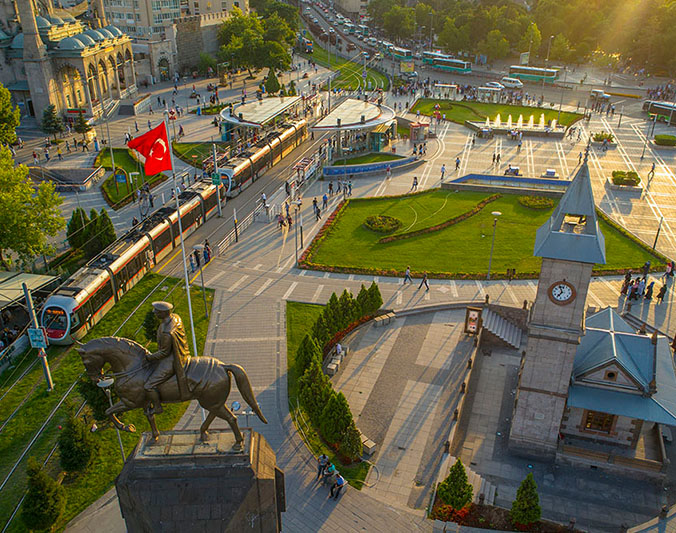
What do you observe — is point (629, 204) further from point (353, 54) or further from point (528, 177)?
point (353, 54)

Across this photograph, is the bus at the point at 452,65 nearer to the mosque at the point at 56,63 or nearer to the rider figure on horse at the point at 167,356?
the mosque at the point at 56,63

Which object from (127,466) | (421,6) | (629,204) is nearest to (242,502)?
(127,466)

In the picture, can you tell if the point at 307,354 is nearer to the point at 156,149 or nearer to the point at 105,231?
the point at 156,149

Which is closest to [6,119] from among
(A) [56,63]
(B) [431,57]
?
(A) [56,63]

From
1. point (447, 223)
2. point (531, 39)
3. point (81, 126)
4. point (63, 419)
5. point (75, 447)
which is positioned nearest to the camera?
point (75, 447)

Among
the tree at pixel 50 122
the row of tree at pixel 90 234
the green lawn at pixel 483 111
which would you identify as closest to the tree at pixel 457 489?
the row of tree at pixel 90 234

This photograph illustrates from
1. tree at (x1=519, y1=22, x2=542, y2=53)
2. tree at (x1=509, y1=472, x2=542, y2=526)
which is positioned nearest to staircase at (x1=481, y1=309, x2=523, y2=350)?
tree at (x1=509, y1=472, x2=542, y2=526)
